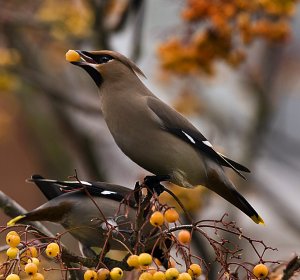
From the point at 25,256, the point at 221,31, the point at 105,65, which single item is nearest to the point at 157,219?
the point at 25,256

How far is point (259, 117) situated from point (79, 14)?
1624mm

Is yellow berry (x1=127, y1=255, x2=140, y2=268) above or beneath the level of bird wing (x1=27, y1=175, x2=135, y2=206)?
beneath

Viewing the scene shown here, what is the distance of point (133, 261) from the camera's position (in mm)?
2789

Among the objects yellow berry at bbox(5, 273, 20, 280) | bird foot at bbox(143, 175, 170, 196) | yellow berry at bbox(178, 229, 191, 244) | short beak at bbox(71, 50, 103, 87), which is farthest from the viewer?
short beak at bbox(71, 50, 103, 87)

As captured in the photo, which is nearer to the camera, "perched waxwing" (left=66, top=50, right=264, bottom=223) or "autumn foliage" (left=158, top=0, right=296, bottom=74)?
"perched waxwing" (left=66, top=50, right=264, bottom=223)

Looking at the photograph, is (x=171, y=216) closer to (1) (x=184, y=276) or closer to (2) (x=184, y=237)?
(2) (x=184, y=237)

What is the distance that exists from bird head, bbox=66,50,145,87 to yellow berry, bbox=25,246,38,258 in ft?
2.98

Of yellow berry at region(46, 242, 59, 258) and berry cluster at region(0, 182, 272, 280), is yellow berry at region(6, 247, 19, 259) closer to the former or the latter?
berry cluster at region(0, 182, 272, 280)

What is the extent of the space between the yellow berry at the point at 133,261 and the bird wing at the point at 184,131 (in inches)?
33.6

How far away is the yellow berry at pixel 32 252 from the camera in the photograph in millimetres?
2849

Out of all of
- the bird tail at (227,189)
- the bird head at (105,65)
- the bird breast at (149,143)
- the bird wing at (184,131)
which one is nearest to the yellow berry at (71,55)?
the bird head at (105,65)

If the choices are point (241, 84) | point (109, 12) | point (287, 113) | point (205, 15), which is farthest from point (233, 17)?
point (287, 113)

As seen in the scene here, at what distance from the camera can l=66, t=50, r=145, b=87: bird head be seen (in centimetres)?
353

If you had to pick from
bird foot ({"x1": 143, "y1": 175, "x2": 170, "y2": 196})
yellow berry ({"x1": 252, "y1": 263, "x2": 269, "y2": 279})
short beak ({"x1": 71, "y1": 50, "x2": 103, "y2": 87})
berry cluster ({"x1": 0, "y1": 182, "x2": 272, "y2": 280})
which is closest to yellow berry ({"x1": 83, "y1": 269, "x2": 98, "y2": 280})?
berry cluster ({"x1": 0, "y1": 182, "x2": 272, "y2": 280})
